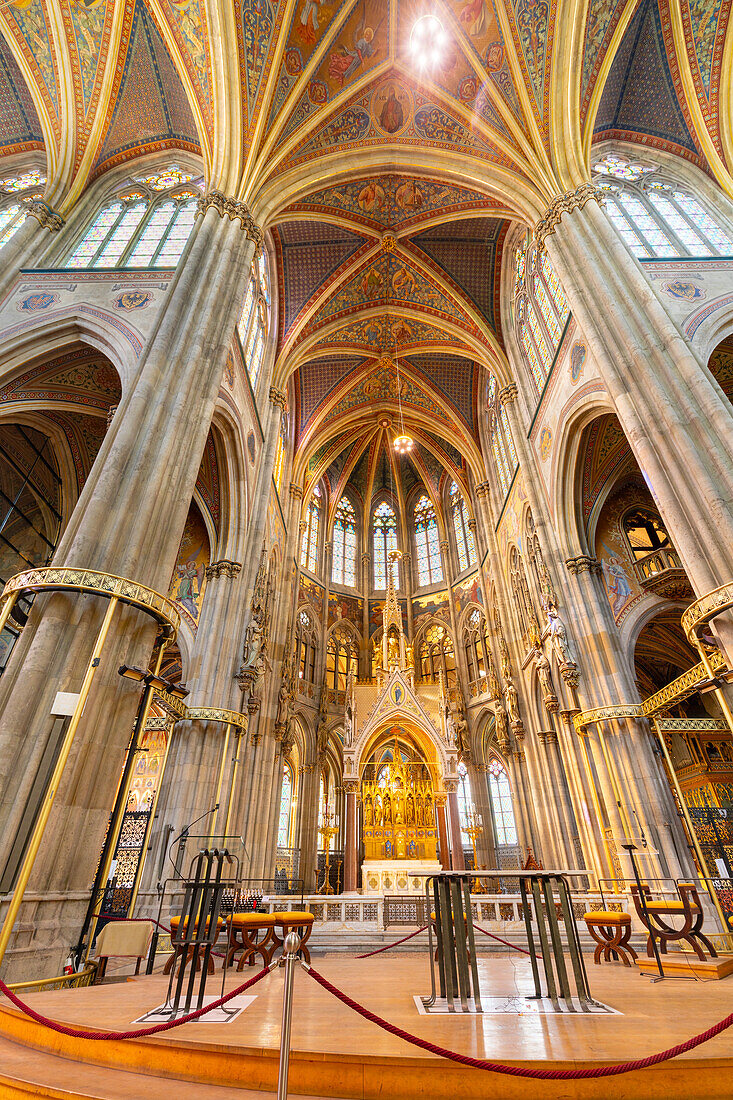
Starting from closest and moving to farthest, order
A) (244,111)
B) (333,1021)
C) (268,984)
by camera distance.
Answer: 1. (333,1021)
2. (268,984)
3. (244,111)

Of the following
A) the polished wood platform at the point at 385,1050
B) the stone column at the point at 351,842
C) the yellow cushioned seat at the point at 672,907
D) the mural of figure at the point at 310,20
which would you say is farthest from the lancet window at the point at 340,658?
the mural of figure at the point at 310,20

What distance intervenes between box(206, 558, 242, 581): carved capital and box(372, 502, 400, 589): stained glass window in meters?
13.4

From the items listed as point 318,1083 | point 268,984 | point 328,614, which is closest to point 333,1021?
point 318,1083

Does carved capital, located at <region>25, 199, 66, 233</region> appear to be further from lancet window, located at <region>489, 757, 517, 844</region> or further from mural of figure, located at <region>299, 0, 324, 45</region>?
lancet window, located at <region>489, 757, 517, 844</region>

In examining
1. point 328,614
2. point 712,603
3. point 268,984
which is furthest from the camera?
point 328,614

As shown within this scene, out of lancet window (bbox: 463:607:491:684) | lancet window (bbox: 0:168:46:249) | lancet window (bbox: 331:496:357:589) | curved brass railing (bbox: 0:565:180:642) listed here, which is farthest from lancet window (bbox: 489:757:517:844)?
lancet window (bbox: 0:168:46:249)

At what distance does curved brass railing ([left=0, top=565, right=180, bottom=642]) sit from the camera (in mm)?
6434

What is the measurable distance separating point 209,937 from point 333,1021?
37.6 inches

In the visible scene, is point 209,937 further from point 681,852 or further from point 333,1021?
point 681,852

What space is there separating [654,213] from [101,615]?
16787mm

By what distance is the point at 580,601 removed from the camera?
500 inches

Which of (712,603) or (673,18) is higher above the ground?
(673,18)

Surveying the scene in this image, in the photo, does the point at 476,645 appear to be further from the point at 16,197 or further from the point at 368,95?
the point at 16,197

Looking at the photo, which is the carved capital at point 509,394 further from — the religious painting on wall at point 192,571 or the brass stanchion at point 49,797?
the brass stanchion at point 49,797
